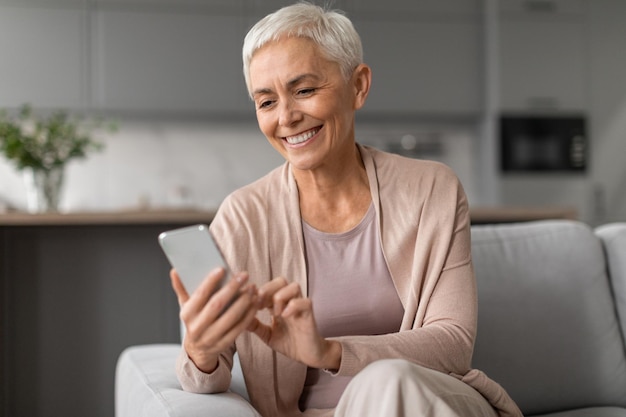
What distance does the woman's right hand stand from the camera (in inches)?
48.3

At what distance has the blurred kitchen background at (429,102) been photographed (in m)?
5.07

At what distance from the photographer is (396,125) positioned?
5.61 meters

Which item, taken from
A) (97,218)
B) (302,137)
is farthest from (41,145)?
(302,137)

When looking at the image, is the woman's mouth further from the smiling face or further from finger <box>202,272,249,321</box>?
finger <box>202,272,249,321</box>

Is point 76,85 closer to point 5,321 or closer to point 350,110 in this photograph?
point 5,321

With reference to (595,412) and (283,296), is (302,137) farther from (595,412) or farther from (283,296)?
(595,412)

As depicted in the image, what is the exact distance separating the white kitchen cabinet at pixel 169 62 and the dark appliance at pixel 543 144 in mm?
1700

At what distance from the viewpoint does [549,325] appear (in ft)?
6.57

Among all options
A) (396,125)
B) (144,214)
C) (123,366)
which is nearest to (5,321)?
(144,214)

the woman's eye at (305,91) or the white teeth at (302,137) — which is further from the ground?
the woman's eye at (305,91)

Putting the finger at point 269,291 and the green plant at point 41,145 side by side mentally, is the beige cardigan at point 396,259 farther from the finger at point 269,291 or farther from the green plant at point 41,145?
the green plant at point 41,145

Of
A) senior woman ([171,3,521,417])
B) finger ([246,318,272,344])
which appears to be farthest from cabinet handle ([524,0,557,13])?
finger ([246,318,272,344])

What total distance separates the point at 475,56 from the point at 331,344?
4.36 m

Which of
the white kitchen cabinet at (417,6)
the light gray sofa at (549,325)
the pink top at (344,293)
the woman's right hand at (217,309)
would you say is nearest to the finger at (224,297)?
the woman's right hand at (217,309)
